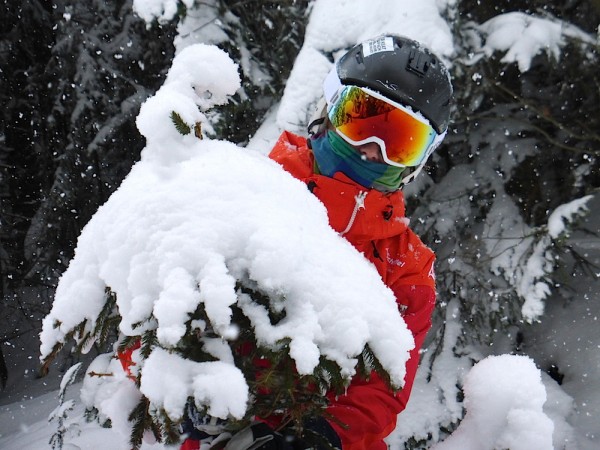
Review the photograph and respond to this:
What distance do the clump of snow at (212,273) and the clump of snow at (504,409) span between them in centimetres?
65

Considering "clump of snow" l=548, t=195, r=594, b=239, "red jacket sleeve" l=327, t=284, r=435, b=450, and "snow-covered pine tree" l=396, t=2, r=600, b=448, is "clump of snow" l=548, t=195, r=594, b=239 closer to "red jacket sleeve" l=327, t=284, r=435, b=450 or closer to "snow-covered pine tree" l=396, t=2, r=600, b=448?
"snow-covered pine tree" l=396, t=2, r=600, b=448

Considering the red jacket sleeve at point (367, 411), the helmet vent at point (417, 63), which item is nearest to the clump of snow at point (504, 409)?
the red jacket sleeve at point (367, 411)

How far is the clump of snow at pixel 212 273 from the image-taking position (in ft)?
2.71

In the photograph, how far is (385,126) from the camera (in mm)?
2150

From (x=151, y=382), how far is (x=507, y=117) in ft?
14.4

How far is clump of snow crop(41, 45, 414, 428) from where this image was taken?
82cm

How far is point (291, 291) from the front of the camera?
2.98ft

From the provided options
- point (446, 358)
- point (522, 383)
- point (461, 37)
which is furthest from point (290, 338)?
point (446, 358)

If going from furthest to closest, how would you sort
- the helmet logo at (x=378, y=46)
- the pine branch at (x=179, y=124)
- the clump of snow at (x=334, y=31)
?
the clump of snow at (x=334, y=31) < the helmet logo at (x=378, y=46) < the pine branch at (x=179, y=124)

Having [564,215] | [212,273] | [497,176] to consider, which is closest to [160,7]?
[497,176]

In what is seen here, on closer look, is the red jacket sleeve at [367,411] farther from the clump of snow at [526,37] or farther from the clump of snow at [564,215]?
the clump of snow at [526,37]

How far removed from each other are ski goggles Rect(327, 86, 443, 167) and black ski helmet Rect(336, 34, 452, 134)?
0.04m

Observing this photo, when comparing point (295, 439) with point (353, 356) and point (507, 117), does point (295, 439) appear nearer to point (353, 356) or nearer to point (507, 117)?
point (353, 356)

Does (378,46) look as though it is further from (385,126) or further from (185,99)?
(185,99)
